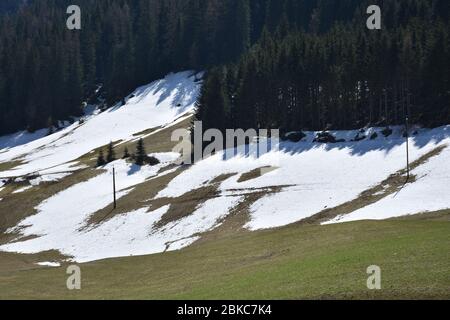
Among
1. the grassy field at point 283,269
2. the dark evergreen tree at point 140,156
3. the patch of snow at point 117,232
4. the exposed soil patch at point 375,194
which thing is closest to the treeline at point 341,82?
the dark evergreen tree at point 140,156

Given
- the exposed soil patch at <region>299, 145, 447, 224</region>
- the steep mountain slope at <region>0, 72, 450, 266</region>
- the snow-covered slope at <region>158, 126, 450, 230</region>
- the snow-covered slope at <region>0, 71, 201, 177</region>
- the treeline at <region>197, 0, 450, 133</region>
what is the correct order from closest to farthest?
the exposed soil patch at <region>299, 145, 447, 224</region>
the snow-covered slope at <region>158, 126, 450, 230</region>
the steep mountain slope at <region>0, 72, 450, 266</region>
the treeline at <region>197, 0, 450, 133</region>
the snow-covered slope at <region>0, 71, 201, 177</region>

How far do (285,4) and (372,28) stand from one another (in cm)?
6062

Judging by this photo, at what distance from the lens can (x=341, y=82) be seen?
293ft

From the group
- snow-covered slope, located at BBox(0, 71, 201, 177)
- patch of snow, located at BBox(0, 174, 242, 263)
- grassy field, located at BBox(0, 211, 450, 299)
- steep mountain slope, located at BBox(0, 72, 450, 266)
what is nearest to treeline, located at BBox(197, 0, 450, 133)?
steep mountain slope, located at BBox(0, 72, 450, 266)

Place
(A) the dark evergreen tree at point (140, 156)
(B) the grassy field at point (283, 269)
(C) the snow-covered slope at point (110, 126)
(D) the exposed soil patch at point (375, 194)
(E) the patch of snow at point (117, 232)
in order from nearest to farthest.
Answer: (B) the grassy field at point (283, 269)
(D) the exposed soil patch at point (375, 194)
(E) the patch of snow at point (117, 232)
(A) the dark evergreen tree at point (140, 156)
(C) the snow-covered slope at point (110, 126)

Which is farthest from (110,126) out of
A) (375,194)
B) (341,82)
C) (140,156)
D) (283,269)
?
(283,269)

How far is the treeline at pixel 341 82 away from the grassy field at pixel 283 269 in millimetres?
37878

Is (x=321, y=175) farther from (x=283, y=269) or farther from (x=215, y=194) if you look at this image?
(x=283, y=269)

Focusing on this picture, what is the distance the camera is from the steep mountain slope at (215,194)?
5788 cm

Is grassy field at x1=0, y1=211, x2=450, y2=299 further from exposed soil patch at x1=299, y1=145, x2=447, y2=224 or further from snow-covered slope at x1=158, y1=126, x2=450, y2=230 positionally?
snow-covered slope at x1=158, y1=126, x2=450, y2=230

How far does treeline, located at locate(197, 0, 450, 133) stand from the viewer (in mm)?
81688

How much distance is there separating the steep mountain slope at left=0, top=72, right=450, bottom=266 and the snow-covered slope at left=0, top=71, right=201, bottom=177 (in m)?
13.7

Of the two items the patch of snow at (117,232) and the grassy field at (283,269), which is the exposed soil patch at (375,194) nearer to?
the grassy field at (283,269)

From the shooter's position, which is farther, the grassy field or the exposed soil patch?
the exposed soil patch
